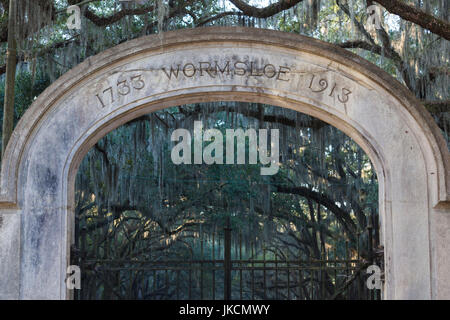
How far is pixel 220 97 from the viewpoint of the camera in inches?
250

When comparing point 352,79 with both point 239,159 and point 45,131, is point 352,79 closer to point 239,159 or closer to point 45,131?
point 45,131

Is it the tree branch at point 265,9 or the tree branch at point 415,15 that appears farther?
the tree branch at point 265,9

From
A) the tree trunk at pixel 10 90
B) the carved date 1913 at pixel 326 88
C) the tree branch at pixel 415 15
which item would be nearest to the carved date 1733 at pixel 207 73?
the carved date 1913 at pixel 326 88

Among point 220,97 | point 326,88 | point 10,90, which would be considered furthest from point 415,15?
point 10,90

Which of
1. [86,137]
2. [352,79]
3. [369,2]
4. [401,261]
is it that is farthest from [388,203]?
[369,2]

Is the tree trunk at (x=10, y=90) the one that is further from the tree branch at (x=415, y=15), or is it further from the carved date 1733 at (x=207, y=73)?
the tree branch at (x=415, y=15)

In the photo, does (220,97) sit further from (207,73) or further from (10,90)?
(10,90)

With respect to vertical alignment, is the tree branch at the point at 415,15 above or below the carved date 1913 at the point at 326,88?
above

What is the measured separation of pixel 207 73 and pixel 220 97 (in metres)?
0.30

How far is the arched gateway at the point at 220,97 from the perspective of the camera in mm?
5891

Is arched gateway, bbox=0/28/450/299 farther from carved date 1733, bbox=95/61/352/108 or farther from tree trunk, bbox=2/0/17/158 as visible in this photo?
tree trunk, bbox=2/0/17/158

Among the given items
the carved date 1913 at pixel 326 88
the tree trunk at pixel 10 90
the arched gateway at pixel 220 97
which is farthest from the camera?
the tree trunk at pixel 10 90

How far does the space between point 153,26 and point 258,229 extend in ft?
16.9

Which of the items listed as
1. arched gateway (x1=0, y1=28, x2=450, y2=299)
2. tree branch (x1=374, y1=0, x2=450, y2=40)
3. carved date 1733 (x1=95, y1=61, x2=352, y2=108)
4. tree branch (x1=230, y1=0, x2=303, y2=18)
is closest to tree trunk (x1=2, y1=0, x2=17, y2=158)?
arched gateway (x1=0, y1=28, x2=450, y2=299)
